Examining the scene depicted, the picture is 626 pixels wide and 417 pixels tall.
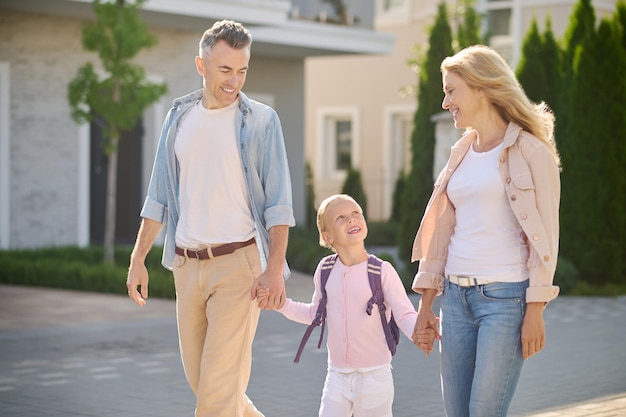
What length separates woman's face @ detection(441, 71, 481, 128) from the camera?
191 inches

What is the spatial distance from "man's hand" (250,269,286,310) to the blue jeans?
751mm

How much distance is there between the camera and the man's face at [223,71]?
207 inches

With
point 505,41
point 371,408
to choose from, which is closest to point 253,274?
point 371,408

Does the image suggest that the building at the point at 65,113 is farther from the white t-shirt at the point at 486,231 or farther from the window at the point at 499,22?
the white t-shirt at the point at 486,231

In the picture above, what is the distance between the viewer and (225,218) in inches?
210

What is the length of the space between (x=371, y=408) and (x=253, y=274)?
778mm

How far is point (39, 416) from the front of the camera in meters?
7.48

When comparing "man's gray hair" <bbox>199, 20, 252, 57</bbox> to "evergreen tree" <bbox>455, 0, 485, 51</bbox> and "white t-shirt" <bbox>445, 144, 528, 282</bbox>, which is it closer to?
"white t-shirt" <bbox>445, 144, 528, 282</bbox>

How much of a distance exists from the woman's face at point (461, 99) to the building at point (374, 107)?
958 inches

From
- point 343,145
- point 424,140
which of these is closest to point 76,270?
point 424,140

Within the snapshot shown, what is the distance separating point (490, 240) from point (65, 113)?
48.5ft

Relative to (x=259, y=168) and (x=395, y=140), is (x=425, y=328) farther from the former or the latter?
(x=395, y=140)

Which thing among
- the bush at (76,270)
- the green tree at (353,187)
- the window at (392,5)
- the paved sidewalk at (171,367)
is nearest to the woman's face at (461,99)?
the paved sidewalk at (171,367)

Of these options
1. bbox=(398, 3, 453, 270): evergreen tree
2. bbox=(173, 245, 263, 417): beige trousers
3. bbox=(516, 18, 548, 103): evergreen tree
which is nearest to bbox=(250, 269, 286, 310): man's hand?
bbox=(173, 245, 263, 417): beige trousers
